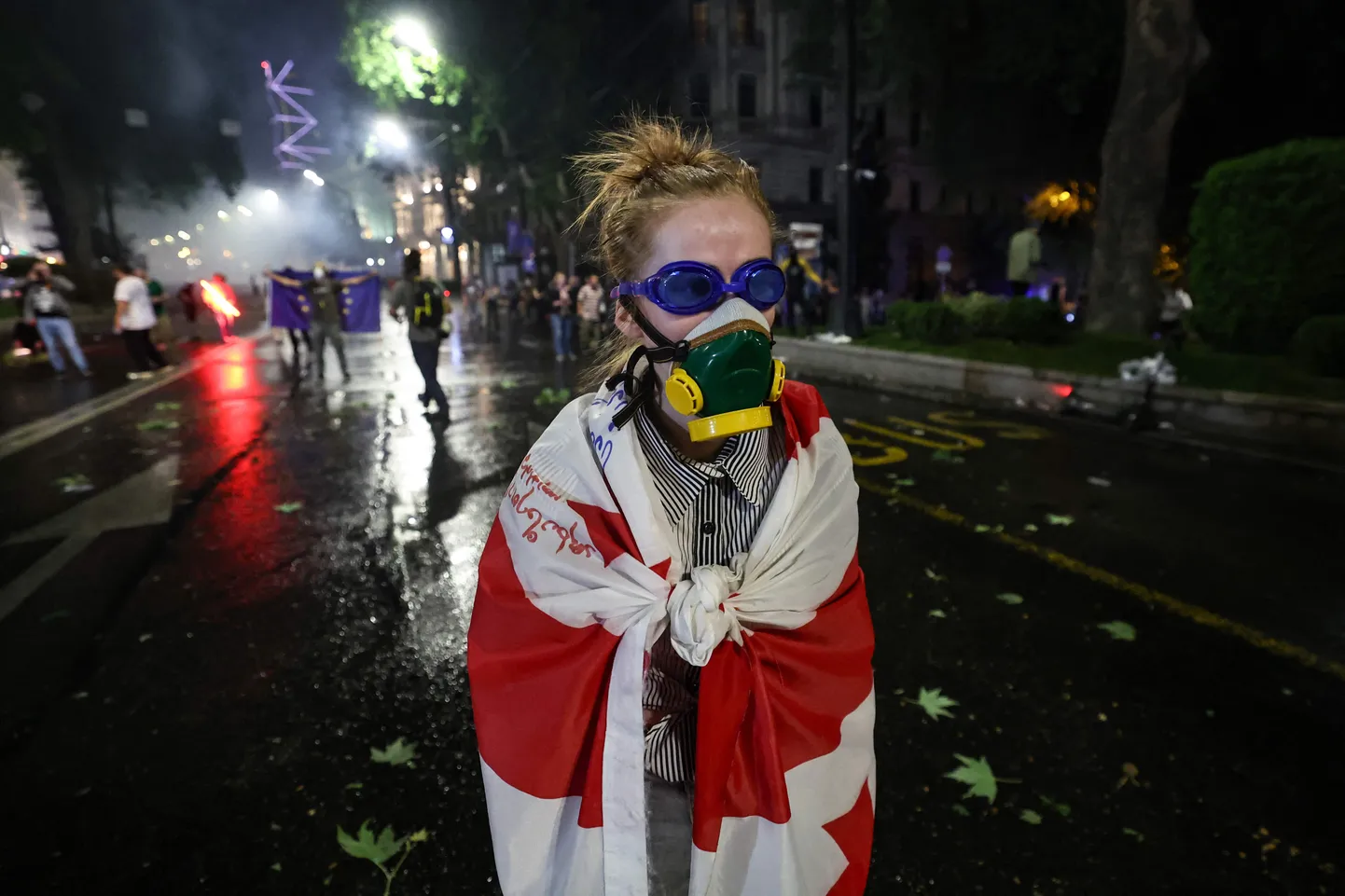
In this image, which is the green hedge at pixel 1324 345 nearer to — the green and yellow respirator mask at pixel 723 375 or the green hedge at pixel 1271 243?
the green hedge at pixel 1271 243

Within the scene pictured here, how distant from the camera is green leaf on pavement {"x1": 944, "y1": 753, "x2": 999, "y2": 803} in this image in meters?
3.00

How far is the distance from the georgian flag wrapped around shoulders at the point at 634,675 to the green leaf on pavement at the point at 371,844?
154 cm

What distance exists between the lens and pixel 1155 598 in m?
4.64

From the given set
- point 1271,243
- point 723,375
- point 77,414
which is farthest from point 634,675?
point 77,414

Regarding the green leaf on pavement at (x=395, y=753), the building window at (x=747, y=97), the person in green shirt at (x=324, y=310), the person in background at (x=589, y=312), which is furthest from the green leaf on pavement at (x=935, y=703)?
the building window at (x=747, y=97)

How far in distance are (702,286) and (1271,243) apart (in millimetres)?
11206

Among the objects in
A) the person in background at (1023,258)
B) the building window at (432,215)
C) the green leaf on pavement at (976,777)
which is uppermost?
the building window at (432,215)

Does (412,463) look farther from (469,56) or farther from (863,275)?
(863,275)

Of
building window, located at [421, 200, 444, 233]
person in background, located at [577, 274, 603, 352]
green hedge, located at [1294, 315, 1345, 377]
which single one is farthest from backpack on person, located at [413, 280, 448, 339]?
building window, located at [421, 200, 444, 233]

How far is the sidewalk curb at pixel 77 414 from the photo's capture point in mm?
8992

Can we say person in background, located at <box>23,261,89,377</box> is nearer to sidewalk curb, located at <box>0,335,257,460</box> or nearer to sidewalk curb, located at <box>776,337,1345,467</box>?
sidewalk curb, located at <box>0,335,257,460</box>

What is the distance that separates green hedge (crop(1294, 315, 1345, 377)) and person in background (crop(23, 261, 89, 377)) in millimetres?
18916

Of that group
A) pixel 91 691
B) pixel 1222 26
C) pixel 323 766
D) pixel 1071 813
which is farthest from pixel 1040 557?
pixel 1222 26

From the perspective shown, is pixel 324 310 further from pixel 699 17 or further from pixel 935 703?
pixel 699 17
